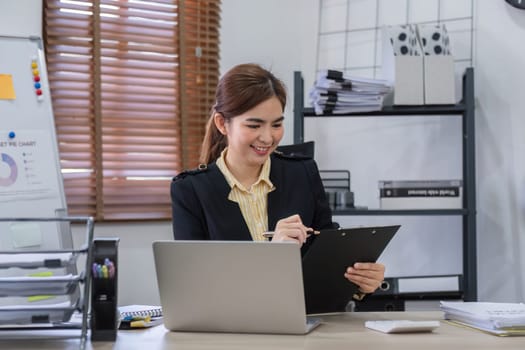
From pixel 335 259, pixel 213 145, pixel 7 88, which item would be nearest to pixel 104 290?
pixel 335 259

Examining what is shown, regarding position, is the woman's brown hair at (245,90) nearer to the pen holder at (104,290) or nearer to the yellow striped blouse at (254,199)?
the yellow striped blouse at (254,199)

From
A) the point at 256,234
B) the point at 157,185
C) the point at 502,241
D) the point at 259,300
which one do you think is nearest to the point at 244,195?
the point at 256,234

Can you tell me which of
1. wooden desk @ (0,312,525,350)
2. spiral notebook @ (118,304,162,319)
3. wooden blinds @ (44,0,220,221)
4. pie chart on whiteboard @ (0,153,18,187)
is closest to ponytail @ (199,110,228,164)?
spiral notebook @ (118,304,162,319)

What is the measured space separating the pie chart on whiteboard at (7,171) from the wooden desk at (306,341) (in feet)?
4.25

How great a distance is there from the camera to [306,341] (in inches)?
51.4

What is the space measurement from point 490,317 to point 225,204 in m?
0.76

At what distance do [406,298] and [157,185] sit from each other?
46.4 inches

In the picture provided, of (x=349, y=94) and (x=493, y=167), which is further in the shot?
(x=493, y=167)

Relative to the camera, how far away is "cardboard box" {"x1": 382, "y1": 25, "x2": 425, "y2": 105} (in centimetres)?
269

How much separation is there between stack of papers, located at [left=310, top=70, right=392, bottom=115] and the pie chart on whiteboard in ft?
3.82

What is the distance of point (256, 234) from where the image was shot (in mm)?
1877

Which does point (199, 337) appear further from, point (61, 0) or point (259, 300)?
point (61, 0)

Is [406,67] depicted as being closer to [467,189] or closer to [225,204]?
[467,189]

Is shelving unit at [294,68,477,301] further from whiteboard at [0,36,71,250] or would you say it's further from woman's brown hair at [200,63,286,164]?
whiteboard at [0,36,71,250]
